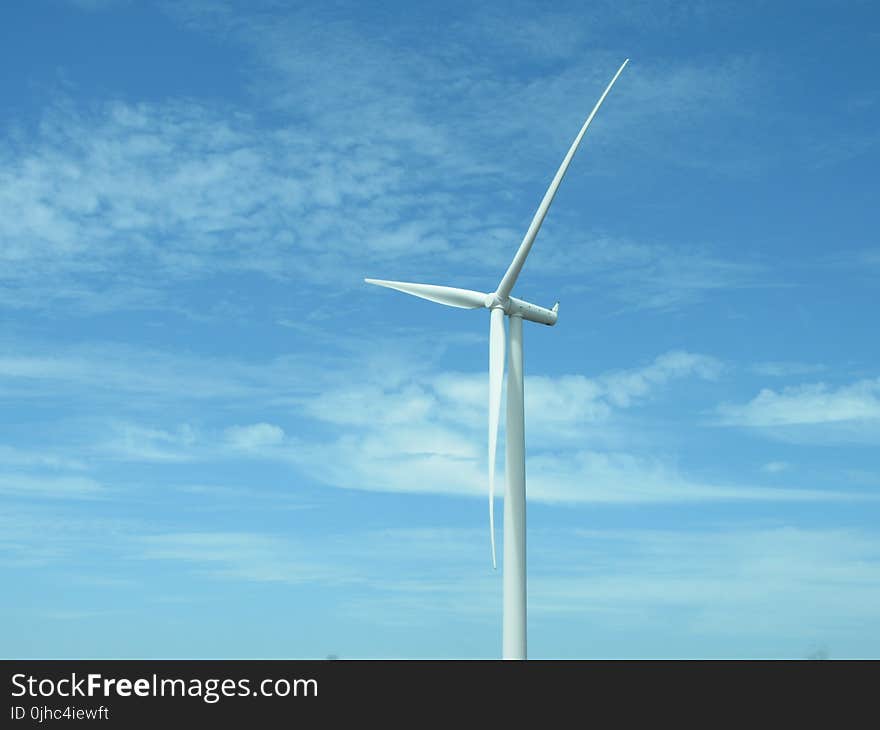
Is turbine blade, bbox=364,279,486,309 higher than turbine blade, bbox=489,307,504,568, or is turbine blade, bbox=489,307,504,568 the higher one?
turbine blade, bbox=364,279,486,309

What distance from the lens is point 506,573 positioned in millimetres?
45750

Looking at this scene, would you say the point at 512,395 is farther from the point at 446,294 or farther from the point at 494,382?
the point at 446,294

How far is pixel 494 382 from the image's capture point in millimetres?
46500

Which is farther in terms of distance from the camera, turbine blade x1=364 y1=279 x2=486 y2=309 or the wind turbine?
turbine blade x1=364 y1=279 x2=486 y2=309

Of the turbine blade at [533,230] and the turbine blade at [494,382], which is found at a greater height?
the turbine blade at [533,230]

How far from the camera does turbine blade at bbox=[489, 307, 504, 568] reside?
44469 mm

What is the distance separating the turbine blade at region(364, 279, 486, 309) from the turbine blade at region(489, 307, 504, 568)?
128 centimetres

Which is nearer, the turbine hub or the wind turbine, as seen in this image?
the wind turbine

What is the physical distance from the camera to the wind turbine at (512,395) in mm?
45344

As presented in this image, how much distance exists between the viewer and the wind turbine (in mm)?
45344

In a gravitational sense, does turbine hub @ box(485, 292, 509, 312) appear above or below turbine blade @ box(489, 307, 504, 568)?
above

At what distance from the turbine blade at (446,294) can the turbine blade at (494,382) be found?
4.21 ft
